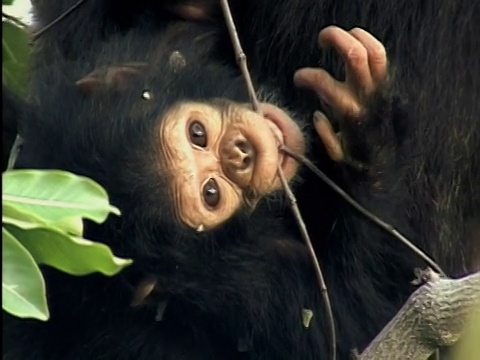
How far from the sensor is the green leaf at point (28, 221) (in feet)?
3.23

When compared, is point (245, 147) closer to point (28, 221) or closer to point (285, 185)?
point (285, 185)

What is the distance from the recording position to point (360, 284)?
1961 mm

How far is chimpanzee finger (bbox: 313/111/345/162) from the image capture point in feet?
5.84

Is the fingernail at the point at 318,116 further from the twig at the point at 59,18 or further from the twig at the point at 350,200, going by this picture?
the twig at the point at 59,18

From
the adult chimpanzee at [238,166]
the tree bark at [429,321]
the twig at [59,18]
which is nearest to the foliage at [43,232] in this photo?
the tree bark at [429,321]

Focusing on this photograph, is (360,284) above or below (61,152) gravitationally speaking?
below

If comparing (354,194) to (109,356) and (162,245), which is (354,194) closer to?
(162,245)

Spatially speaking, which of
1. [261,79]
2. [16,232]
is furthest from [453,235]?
[16,232]

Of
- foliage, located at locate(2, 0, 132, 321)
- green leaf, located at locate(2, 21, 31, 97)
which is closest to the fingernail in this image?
green leaf, located at locate(2, 21, 31, 97)

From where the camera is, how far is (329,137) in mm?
1781

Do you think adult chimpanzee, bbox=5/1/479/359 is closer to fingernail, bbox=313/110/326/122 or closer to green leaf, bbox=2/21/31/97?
fingernail, bbox=313/110/326/122

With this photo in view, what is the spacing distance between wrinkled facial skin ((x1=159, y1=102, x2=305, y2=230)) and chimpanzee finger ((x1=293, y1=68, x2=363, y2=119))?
0.33 feet

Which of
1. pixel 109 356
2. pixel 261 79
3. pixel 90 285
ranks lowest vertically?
pixel 109 356

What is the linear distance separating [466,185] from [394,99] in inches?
13.7
